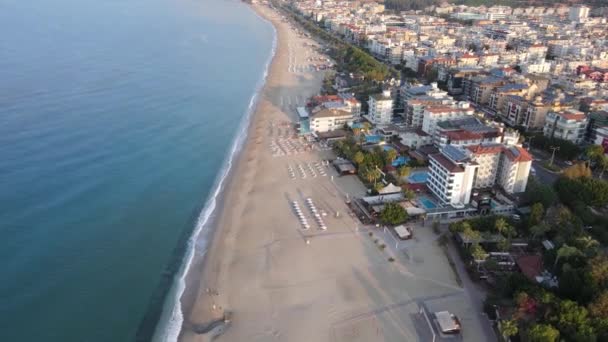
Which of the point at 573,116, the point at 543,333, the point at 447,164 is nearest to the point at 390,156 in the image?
the point at 447,164

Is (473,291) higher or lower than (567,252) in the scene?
lower

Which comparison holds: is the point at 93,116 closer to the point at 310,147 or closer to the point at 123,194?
the point at 123,194

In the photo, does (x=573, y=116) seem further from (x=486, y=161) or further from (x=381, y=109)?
(x=381, y=109)

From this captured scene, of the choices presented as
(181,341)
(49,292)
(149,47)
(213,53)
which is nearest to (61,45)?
(149,47)

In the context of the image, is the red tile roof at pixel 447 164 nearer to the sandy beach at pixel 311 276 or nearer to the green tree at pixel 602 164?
the sandy beach at pixel 311 276

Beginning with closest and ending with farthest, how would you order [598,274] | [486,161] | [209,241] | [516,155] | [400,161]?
[598,274] → [209,241] → [516,155] → [486,161] → [400,161]
